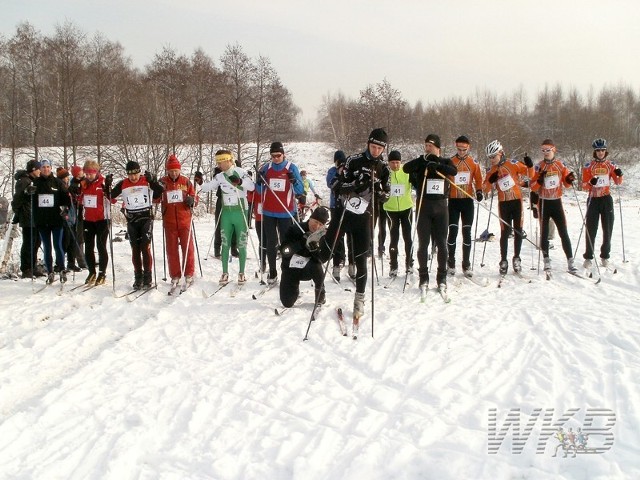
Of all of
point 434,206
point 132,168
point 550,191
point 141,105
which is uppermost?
point 141,105

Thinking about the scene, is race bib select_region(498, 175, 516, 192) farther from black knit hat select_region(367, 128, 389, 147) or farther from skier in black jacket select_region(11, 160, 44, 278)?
skier in black jacket select_region(11, 160, 44, 278)

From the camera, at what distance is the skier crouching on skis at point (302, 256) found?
19.0 feet

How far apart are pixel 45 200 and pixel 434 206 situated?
6.41 meters

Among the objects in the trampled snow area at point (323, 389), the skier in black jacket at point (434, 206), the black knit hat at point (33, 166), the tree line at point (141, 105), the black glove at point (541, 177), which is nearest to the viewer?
the trampled snow area at point (323, 389)

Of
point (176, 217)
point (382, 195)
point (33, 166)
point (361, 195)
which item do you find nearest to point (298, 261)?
point (361, 195)

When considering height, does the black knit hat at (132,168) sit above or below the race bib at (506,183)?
above

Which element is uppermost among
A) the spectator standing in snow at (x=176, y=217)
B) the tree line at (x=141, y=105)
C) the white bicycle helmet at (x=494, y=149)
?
the tree line at (x=141, y=105)

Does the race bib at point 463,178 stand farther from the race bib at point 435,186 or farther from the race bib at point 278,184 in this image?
the race bib at point 278,184

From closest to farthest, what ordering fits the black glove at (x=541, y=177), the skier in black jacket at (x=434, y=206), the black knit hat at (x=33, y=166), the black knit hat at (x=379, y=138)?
the black knit hat at (x=379, y=138), the skier in black jacket at (x=434, y=206), the black glove at (x=541, y=177), the black knit hat at (x=33, y=166)

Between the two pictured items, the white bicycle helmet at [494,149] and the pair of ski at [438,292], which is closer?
the pair of ski at [438,292]

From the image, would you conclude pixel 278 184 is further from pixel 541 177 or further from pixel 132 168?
pixel 541 177

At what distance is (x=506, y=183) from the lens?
7.36 m

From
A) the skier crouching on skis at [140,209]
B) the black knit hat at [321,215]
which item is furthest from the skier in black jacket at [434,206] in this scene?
the skier crouching on skis at [140,209]

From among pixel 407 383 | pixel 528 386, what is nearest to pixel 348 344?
pixel 407 383
